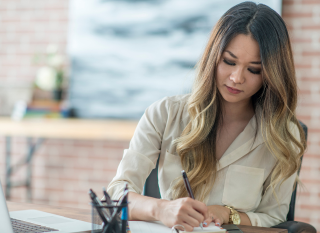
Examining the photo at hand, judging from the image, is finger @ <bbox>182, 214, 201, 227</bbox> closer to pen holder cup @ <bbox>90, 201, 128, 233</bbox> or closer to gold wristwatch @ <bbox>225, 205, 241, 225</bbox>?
pen holder cup @ <bbox>90, 201, 128, 233</bbox>

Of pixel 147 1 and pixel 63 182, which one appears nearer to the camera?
pixel 147 1

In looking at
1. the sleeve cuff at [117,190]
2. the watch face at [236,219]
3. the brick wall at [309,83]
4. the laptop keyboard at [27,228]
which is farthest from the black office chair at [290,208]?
the brick wall at [309,83]

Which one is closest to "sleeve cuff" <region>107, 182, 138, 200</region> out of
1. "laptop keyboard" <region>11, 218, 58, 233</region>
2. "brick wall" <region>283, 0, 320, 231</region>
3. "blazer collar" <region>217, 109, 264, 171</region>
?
"laptop keyboard" <region>11, 218, 58, 233</region>

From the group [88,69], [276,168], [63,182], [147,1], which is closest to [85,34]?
Result: [88,69]

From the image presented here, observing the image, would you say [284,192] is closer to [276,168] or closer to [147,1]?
[276,168]

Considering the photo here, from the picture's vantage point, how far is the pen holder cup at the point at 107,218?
2.61 ft

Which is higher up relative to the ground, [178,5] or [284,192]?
[178,5]

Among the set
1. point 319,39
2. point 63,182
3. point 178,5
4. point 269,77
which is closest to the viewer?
point 269,77

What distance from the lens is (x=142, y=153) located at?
1.37 meters

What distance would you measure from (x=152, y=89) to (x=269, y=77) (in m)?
1.81

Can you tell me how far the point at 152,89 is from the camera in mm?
3062

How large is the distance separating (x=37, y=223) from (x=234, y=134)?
32.2 inches

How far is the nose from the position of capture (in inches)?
51.0

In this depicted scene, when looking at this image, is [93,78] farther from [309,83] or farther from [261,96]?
[261,96]
